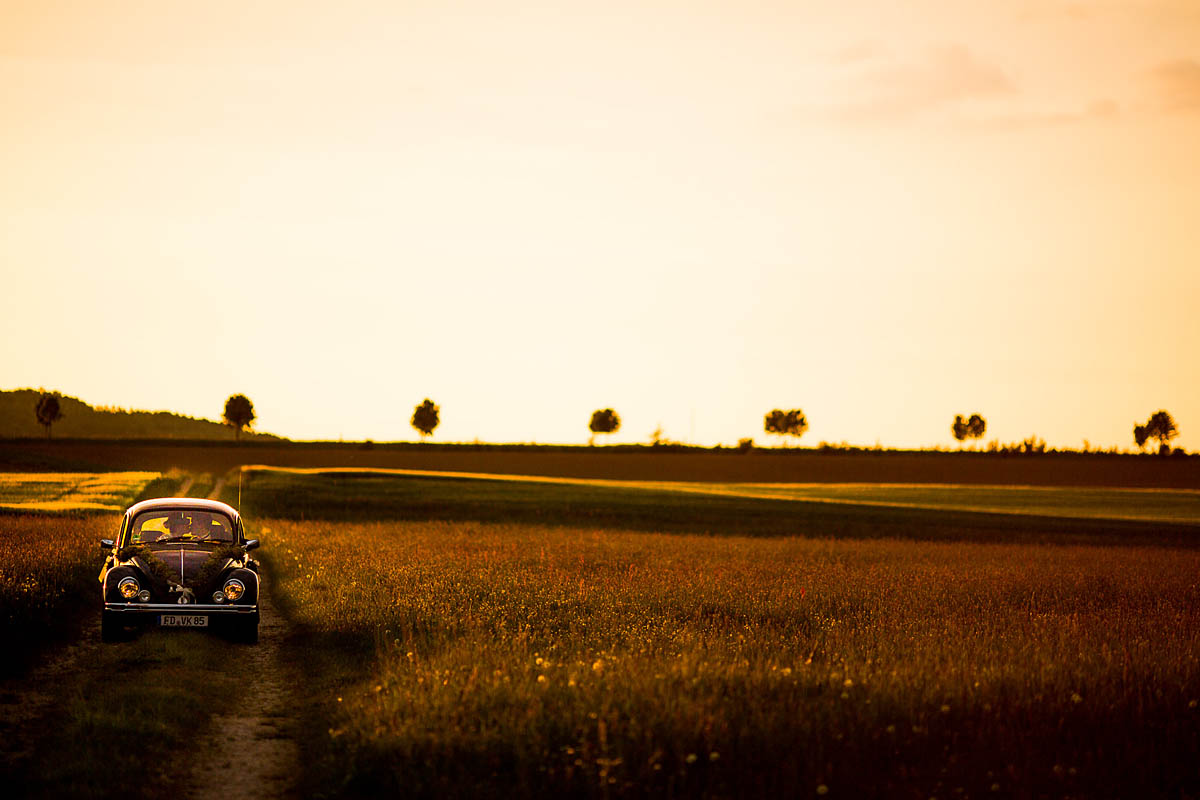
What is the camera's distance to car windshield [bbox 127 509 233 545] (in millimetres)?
17141

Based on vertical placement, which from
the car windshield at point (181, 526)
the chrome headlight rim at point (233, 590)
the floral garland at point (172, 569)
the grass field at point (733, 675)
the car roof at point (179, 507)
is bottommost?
the grass field at point (733, 675)

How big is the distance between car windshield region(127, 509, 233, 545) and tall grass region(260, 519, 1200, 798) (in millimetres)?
2145

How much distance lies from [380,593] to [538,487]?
52594 mm

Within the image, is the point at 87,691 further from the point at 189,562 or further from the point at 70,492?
the point at 70,492

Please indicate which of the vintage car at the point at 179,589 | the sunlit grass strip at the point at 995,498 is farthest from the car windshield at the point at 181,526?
the sunlit grass strip at the point at 995,498

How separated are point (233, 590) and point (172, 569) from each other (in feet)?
3.42

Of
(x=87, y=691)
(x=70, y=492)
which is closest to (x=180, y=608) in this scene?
(x=87, y=691)

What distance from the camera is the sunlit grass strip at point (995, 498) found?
63.9m

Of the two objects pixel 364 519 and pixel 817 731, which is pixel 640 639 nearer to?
pixel 817 731

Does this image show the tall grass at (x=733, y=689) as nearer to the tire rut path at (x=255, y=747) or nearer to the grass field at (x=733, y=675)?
the grass field at (x=733, y=675)

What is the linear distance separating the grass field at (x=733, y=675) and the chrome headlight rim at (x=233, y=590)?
1.28 meters

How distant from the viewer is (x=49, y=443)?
131250 mm

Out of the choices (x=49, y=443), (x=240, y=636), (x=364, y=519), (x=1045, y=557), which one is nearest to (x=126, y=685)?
(x=240, y=636)

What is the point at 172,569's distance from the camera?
52.5 feet
